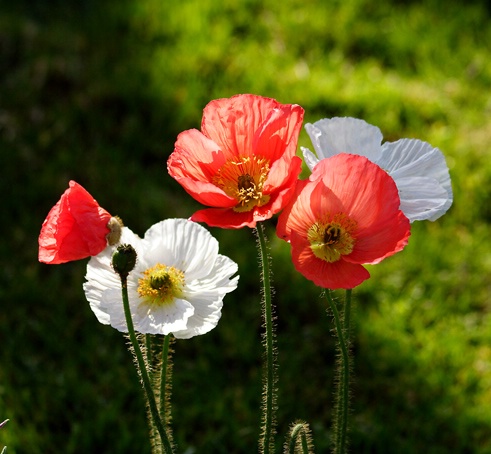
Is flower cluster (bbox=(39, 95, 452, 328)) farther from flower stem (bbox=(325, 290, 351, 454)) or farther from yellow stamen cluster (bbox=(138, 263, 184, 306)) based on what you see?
flower stem (bbox=(325, 290, 351, 454))

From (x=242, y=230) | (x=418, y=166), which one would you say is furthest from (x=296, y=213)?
(x=242, y=230)

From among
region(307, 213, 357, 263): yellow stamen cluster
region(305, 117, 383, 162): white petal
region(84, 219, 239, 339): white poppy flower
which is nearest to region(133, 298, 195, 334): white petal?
region(84, 219, 239, 339): white poppy flower

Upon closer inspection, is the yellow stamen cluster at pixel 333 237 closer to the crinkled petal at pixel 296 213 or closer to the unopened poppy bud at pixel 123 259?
the crinkled petal at pixel 296 213

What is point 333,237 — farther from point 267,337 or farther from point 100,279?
point 100,279

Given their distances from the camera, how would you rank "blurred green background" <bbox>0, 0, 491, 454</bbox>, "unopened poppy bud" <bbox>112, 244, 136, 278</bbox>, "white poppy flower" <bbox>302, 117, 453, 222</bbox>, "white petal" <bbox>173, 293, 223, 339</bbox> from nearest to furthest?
"unopened poppy bud" <bbox>112, 244, 136, 278</bbox>, "white petal" <bbox>173, 293, 223, 339</bbox>, "white poppy flower" <bbox>302, 117, 453, 222</bbox>, "blurred green background" <bbox>0, 0, 491, 454</bbox>

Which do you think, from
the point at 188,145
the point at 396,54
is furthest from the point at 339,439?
the point at 396,54

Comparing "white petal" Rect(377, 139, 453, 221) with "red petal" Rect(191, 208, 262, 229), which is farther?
"white petal" Rect(377, 139, 453, 221)
